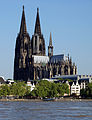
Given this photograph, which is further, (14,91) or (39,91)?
(14,91)

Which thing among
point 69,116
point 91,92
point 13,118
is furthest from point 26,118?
point 91,92

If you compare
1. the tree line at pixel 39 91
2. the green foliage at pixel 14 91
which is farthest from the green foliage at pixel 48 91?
the green foliage at pixel 14 91

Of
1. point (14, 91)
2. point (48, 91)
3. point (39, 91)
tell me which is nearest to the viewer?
point (39, 91)

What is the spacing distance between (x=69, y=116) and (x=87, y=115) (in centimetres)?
341

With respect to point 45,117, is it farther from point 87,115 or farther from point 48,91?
point 48,91

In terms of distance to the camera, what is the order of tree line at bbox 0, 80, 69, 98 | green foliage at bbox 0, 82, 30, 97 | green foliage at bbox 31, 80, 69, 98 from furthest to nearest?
1. green foliage at bbox 0, 82, 30, 97
2. tree line at bbox 0, 80, 69, 98
3. green foliage at bbox 31, 80, 69, 98

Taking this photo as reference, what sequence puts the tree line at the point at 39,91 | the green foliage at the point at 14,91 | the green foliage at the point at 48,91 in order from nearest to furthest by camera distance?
the green foliage at the point at 48,91 < the tree line at the point at 39,91 < the green foliage at the point at 14,91

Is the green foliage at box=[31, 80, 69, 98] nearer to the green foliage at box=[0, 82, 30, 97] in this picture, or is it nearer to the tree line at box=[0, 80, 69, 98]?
the tree line at box=[0, 80, 69, 98]

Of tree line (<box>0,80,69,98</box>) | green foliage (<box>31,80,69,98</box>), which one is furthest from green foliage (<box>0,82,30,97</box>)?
green foliage (<box>31,80,69,98</box>)

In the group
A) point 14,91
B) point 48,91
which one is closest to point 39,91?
point 48,91

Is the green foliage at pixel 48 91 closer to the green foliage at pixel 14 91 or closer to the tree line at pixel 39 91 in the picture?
the tree line at pixel 39 91

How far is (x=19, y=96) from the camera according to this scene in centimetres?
19162

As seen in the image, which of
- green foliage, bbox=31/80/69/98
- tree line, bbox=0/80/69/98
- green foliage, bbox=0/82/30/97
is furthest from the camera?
green foliage, bbox=0/82/30/97

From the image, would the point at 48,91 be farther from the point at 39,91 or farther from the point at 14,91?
the point at 14,91
